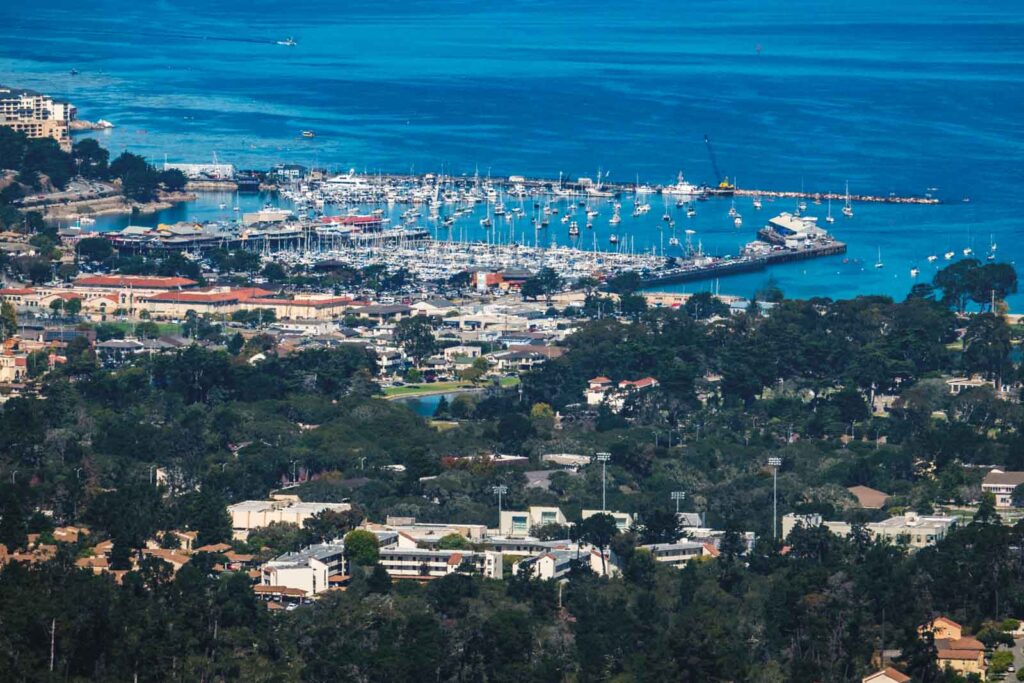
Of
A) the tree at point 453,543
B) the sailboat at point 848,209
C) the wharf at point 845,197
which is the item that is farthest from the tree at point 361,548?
the wharf at point 845,197

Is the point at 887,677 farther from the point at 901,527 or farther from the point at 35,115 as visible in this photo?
the point at 35,115

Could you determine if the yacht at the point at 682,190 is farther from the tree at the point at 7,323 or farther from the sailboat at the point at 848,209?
the tree at the point at 7,323

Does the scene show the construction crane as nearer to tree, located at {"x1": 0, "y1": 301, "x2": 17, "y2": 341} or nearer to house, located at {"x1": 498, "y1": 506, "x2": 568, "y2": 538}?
tree, located at {"x1": 0, "y1": 301, "x2": 17, "y2": 341}

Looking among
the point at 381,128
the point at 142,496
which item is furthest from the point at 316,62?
the point at 142,496

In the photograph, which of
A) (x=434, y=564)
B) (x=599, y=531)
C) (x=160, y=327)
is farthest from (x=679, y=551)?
(x=160, y=327)

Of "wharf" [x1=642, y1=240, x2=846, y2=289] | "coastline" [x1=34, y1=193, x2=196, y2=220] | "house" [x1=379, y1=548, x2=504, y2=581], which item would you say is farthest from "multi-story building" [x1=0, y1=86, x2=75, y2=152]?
"house" [x1=379, y1=548, x2=504, y2=581]
